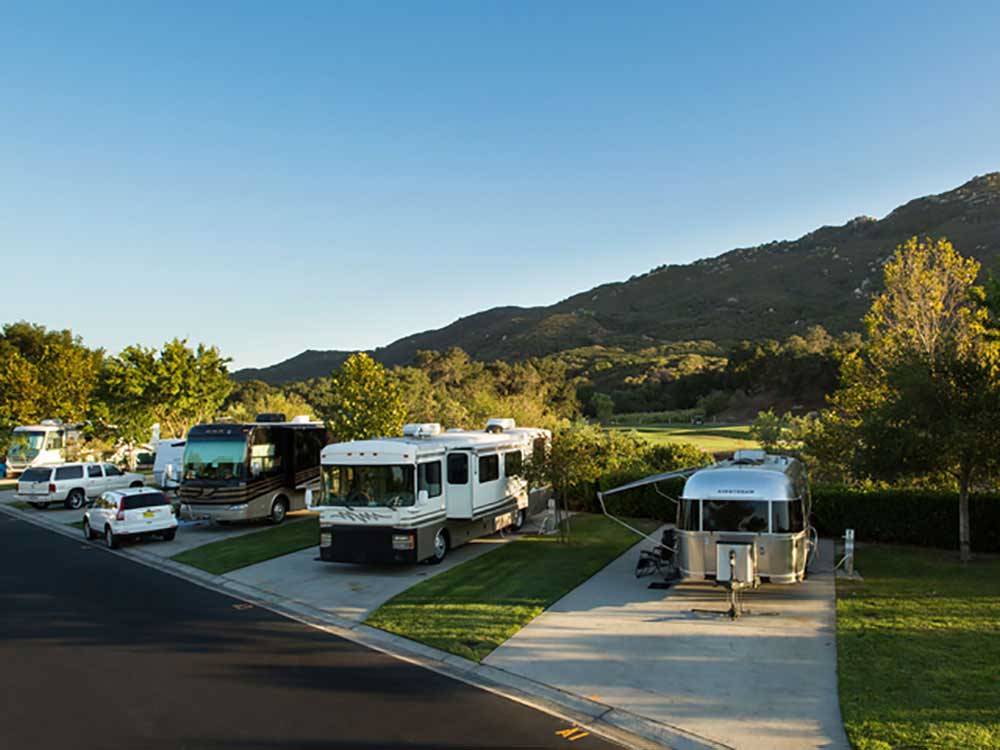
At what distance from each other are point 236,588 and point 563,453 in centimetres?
753

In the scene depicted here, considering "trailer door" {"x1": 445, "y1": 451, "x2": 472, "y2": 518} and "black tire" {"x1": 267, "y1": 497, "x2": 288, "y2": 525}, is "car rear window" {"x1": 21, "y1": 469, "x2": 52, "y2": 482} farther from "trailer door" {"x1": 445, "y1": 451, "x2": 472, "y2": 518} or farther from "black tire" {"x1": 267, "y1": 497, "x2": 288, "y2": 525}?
"trailer door" {"x1": 445, "y1": 451, "x2": 472, "y2": 518}

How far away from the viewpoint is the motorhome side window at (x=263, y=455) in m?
21.5

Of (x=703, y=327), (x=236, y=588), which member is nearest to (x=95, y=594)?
(x=236, y=588)

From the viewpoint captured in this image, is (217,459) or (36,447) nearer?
(217,459)

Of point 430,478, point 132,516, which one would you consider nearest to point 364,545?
point 430,478

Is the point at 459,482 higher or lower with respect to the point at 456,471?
lower

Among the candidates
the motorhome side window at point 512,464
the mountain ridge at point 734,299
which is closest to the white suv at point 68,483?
the motorhome side window at point 512,464

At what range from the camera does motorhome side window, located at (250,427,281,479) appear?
21.5 m

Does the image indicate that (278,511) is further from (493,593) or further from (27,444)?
(27,444)

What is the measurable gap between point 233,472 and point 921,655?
17.3 metres

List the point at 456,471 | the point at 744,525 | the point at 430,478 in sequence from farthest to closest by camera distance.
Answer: the point at 456,471
the point at 430,478
the point at 744,525

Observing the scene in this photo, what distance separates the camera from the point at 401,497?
15008 mm

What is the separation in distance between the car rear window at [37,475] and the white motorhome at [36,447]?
9072mm

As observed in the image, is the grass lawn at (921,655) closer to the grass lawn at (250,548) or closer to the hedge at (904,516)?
the hedge at (904,516)
